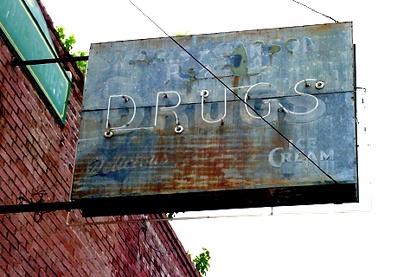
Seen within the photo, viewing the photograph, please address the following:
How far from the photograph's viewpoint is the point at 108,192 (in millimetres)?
8344

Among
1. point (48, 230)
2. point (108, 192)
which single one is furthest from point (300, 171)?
point (48, 230)

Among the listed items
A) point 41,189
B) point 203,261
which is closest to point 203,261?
point 203,261

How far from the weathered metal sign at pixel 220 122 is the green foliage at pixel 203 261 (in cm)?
901

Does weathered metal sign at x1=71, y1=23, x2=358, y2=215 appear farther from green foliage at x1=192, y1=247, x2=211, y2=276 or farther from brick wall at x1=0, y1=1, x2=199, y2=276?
green foliage at x1=192, y1=247, x2=211, y2=276

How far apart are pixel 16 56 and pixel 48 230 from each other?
1.83m

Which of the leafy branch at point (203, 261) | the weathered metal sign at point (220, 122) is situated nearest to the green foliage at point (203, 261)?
the leafy branch at point (203, 261)

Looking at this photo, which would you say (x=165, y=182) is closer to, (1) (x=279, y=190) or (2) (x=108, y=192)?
(2) (x=108, y=192)

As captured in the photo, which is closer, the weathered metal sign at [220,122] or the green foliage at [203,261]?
the weathered metal sign at [220,122]

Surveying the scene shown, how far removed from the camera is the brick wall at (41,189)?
8758mm

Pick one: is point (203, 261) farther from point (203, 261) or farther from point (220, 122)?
point (220, 122)

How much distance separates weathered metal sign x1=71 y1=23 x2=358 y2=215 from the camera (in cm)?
818

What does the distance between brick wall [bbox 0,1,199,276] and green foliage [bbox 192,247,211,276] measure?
20.7ft

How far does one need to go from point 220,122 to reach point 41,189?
213 centimetres

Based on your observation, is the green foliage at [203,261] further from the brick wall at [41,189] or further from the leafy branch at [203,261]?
the brick wall at [41,189]
